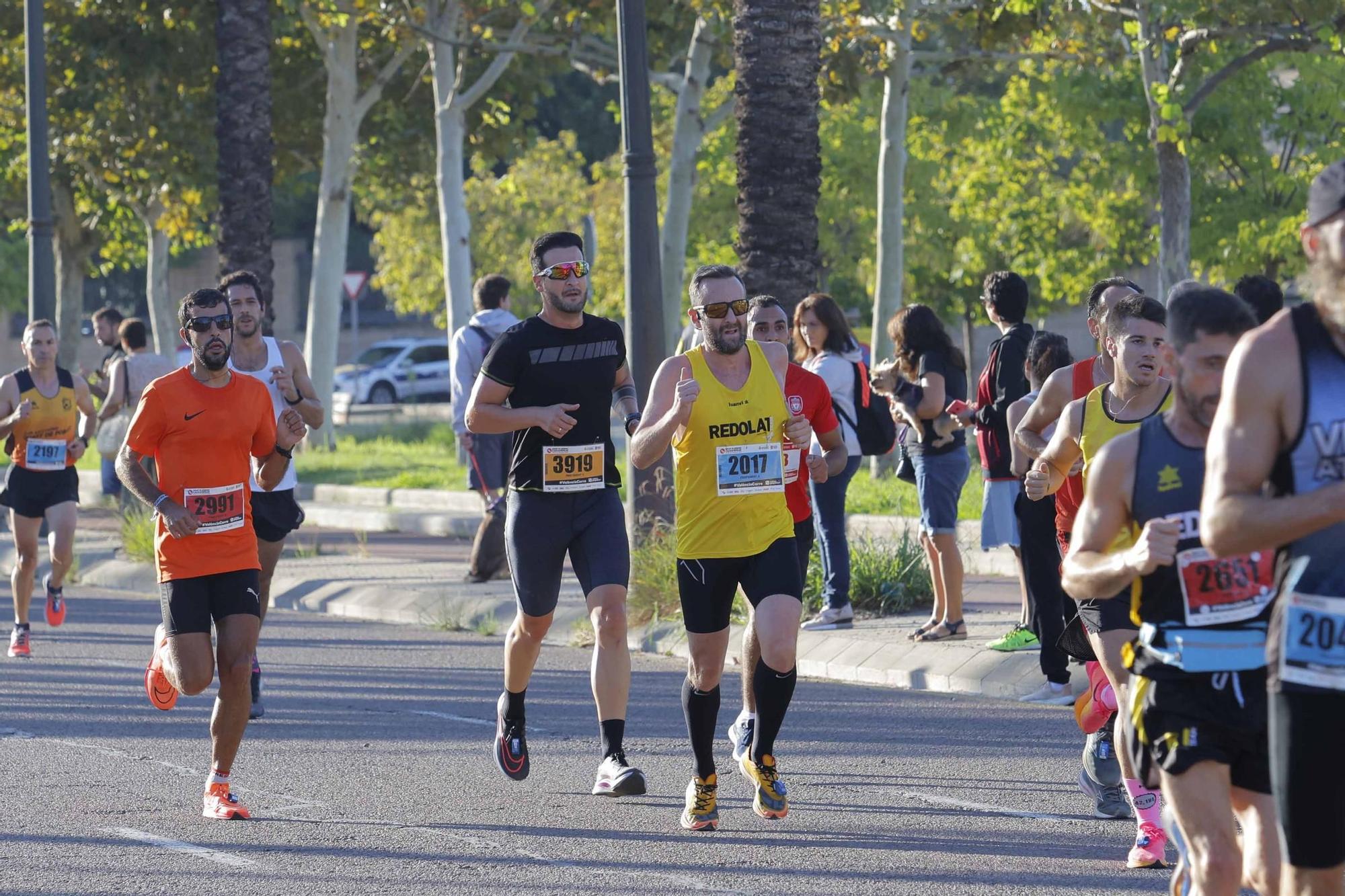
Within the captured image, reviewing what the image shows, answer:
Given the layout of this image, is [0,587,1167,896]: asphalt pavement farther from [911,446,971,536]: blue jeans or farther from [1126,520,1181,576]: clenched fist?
[1126,520,1181,576]: clenched fist

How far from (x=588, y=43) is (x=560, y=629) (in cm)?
1631

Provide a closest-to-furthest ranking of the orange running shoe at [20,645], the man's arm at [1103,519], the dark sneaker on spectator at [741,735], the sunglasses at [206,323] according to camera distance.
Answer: the man's arm at [1103,519]
the sunglasses at [206,323]
the dark sneaker on spectator at [741,735]
the orange running shoe at [20,645]

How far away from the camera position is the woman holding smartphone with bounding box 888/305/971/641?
35.8 ft

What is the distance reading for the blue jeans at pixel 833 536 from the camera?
11430mm

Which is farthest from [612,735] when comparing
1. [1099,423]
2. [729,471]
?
[1099,423]

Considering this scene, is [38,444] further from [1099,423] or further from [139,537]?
[1099,423]

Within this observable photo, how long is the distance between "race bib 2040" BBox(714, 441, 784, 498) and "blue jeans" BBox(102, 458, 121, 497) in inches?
551

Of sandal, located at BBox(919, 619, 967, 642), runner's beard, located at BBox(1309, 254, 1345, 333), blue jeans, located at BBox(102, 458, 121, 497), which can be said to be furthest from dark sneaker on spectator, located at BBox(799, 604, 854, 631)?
blue jeans, located at BBox(102, 458, 121, 497)

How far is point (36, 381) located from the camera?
12516 mm

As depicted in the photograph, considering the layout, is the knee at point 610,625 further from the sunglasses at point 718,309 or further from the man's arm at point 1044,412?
the man's arm at point 1044,412

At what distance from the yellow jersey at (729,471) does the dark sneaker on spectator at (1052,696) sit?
9.97 feet

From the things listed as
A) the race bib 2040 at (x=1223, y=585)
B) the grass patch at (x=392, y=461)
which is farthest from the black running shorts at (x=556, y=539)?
the grass patch at (x=392, y=461)

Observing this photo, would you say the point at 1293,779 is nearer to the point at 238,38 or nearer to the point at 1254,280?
the point at 1254,280

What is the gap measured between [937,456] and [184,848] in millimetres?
5371
